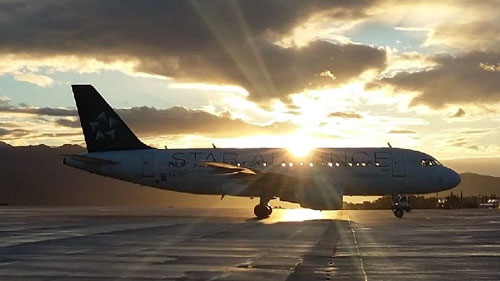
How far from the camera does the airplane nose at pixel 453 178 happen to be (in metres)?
42.8

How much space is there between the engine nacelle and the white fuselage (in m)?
1.47

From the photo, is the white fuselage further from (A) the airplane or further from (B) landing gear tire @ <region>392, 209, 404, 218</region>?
(B) landing gear tire @ <region>392, 209, 404, 218</region>

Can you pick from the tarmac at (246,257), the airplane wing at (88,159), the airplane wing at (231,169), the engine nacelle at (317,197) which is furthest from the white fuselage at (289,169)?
the tarmac at (246,257)

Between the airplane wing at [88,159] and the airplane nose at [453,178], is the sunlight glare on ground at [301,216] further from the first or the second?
the airplane wing at [88,159]

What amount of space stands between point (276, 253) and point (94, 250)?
4.18 m

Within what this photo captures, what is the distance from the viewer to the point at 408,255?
51.2 ft

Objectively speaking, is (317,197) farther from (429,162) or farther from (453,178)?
(453,178)

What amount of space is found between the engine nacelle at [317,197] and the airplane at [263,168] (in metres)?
0.34

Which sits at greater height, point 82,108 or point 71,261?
point 82,108

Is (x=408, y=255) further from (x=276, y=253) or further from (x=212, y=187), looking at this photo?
(x=212, y=187)

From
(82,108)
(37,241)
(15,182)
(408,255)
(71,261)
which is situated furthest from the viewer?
(15,182)

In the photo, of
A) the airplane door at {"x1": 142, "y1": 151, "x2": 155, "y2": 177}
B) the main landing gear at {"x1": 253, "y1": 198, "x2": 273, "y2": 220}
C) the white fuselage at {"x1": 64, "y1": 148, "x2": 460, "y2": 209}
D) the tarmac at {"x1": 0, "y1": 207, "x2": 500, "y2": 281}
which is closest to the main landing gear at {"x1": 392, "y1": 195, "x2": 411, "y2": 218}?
the white fuselage at {"x1": 64, "y1": 148, "x2": 460, "y2": 209}

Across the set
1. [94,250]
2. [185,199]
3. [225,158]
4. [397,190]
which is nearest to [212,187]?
[225,158]

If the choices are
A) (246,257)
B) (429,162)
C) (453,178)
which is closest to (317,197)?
(429,162)
